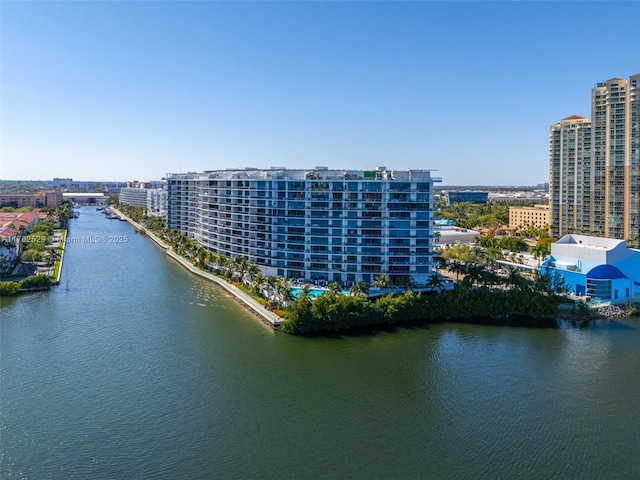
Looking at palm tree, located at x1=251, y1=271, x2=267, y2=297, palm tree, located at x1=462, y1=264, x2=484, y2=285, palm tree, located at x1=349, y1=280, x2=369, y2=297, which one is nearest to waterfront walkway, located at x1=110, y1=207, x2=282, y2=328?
palm tree, located at x1=251, y1=271, x2=267, y2=297

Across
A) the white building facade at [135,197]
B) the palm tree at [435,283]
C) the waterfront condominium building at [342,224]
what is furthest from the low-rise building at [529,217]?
the white building facade at [135,197]

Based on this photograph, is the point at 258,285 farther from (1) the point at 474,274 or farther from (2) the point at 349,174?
(1) the point at 474,274

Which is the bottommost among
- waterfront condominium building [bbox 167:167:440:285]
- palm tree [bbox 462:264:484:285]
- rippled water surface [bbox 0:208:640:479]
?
rippled water surface [bbox 0:208:640:479]

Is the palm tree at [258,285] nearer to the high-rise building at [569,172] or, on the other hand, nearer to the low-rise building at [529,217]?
the high-rise building at [569,172]

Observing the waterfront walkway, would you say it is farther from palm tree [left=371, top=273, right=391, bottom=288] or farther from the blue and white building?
the blue and white building

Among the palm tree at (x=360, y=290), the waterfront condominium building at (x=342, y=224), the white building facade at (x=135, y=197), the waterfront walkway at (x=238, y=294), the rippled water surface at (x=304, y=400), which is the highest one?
the white building facade at (x=135, y=197)

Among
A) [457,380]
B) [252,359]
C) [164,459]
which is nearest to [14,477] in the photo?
[164,459]

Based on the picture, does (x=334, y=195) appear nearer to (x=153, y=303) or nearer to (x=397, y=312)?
(x=397, y=312)
